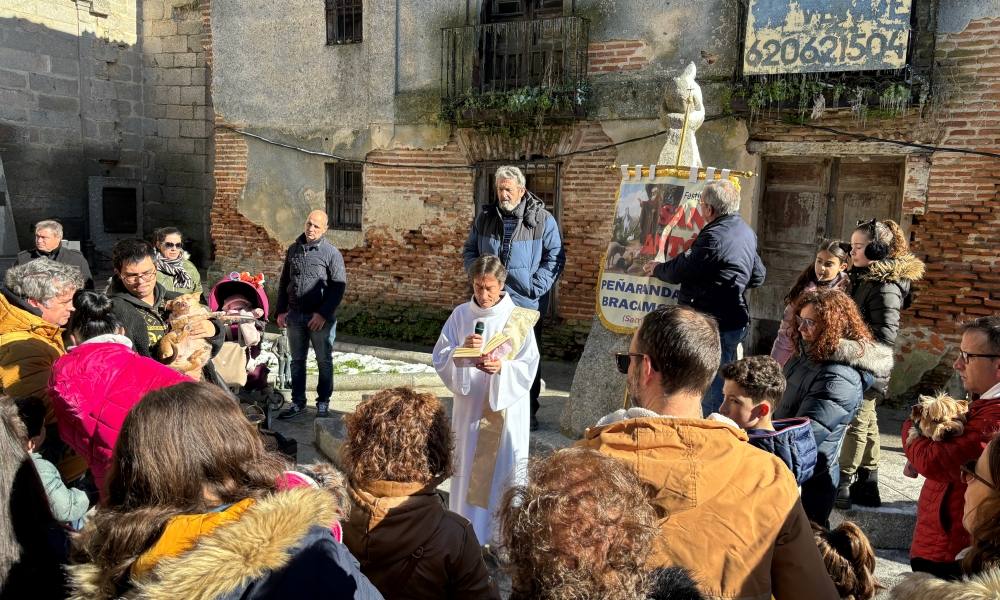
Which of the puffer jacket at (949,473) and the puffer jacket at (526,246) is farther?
the puffer jacket at (526,246)

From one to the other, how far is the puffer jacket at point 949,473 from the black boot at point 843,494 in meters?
1.77

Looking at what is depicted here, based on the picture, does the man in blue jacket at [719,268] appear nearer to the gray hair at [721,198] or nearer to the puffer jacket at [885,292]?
the gray hair at [721,198]

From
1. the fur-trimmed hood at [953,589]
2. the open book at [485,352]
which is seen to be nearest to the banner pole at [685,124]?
the open book at [485,352]

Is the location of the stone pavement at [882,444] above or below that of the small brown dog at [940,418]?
below

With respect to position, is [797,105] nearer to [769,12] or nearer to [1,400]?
[769,12]

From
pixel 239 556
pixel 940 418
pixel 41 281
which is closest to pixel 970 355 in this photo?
pixel 940 418

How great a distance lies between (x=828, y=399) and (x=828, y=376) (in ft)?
0.35

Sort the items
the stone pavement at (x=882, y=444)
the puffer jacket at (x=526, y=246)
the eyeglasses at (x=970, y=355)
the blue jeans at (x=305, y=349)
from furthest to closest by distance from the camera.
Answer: the blue jeans at (x=305, y=349) < the puffer jacket at (x=526, y=246) < the stone pavement at (x=882, y=444) < the eyeglasses at (x=970, y=355)

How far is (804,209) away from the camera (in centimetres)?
889

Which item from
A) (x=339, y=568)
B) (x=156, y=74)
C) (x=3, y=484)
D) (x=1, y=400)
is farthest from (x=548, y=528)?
(x=156, y=74)

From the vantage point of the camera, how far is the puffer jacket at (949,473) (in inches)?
116

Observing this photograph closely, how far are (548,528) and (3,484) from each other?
152 cm

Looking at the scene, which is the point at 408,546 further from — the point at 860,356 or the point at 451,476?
the point at 860,356

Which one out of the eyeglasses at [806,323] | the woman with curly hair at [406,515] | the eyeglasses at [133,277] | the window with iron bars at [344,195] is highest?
the window with iron bars at [344,195]
